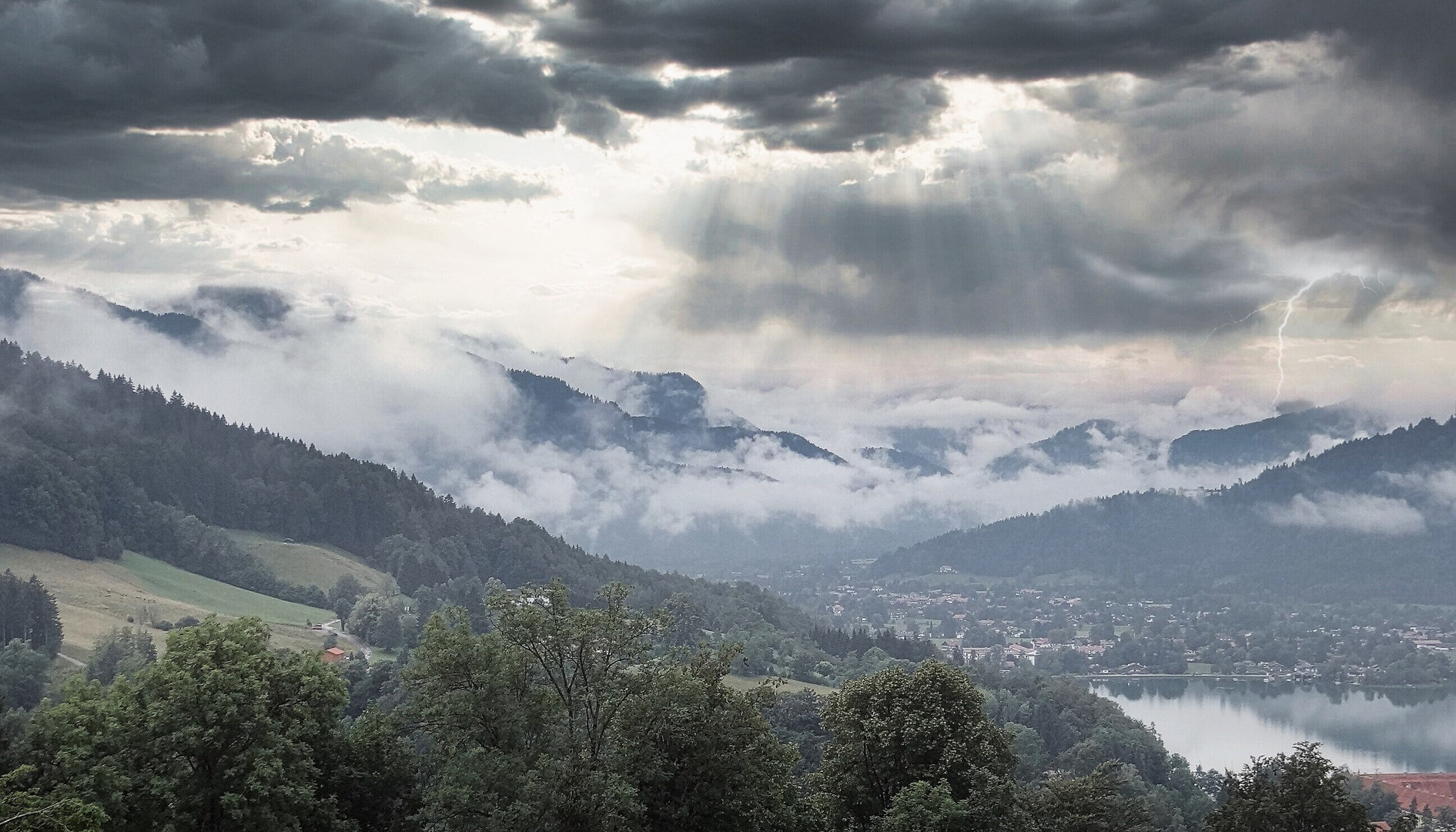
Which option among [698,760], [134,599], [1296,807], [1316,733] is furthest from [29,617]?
[1316,733]

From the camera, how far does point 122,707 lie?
32.6 m

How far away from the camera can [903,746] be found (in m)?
42.2

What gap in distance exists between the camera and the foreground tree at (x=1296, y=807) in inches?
1375

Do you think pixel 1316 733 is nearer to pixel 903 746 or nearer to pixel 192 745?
pixel 903 746

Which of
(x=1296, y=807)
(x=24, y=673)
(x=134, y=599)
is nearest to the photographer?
(x=1296, y=807)

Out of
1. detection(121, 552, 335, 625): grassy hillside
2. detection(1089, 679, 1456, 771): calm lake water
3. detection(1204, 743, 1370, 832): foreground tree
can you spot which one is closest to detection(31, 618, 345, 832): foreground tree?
detection(1204, 743, 1370, 832): foreground tree

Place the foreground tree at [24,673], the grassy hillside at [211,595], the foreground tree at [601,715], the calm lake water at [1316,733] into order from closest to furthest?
the foreground tree at [601,715] < the foreground tree at [24,673] < the calm lake water at [1316,733] < the grassy hillside at [211,595]

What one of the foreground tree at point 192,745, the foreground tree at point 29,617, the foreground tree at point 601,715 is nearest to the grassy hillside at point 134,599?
the foreground tree at point 29,617

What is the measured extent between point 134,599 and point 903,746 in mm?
135911

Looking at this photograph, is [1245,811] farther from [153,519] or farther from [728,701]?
[153,519]

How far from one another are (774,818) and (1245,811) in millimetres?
14517

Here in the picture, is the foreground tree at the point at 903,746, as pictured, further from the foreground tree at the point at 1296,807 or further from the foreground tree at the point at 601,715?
the foreground tree at the point at 1296,807

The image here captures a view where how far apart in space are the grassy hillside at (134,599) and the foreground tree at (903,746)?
332 feet

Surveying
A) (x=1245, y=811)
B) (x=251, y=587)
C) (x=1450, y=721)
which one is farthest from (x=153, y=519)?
(x=1450, y=721)
